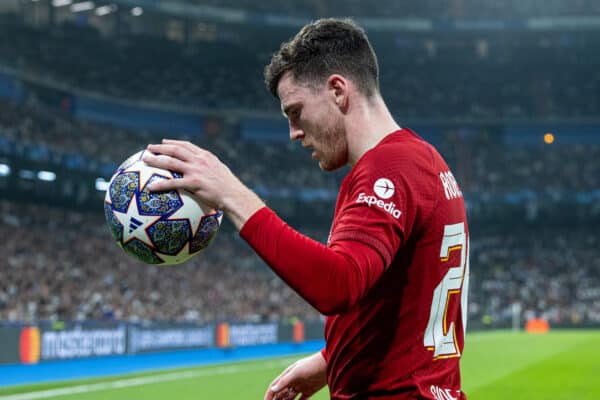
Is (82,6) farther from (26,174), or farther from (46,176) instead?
(26,174)

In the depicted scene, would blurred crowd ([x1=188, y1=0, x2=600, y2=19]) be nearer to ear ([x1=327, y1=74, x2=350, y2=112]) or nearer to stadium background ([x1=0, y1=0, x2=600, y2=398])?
stadium background ([x1=0, y1=0, x2=600, y2=398])

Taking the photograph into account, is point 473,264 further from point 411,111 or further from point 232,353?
point 232,353

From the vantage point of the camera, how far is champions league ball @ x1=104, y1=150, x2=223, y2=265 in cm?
288

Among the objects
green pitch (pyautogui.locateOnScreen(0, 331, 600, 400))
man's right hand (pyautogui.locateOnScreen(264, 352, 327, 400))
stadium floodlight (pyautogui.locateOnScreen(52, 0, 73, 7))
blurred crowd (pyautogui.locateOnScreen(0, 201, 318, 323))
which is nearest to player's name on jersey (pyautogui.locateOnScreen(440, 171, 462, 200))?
man's right hand (pyautogui.locateOnScreen(264, 352, 327, 400))

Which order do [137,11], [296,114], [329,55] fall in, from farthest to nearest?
[137,11]
[296,114]
[329,55]

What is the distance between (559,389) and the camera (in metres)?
13.8

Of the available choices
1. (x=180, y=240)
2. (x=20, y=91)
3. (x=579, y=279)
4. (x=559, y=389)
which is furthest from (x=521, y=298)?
(x=180, y=240)

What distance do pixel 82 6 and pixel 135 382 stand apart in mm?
34554

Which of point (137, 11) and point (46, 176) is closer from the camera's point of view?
point (46, 176)

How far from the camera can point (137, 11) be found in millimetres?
48344

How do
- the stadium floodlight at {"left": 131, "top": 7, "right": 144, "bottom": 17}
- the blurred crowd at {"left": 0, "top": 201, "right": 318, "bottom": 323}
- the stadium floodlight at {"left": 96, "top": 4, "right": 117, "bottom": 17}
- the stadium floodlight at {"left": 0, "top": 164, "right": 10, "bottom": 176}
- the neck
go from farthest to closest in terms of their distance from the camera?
the stadium floodlight at {"left": 131, "top": 7, "right": 144, "bottom": 17} < the stadium floodlight at {"left": 96, "top": 4, "right": 117, "bottom": 17} < the stadium floodlight at {"left": 0, "top": 164, "right": 10, "bottom": 176} < the blurred crowd at {"left": 0, "top": 201, "right": 318, "bottom": 323} < the neck

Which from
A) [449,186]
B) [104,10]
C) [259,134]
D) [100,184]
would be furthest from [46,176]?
[449,186]

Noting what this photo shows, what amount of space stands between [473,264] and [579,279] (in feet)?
21.0

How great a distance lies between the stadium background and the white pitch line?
5.18 meters
